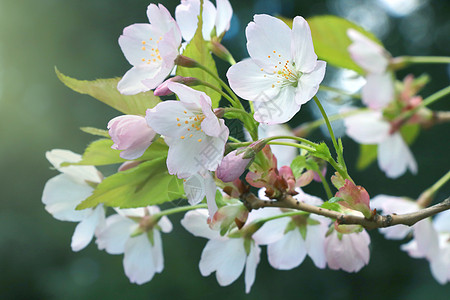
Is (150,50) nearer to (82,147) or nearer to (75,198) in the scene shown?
(75,198)

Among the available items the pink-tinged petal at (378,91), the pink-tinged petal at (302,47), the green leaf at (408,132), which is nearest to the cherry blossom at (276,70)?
the pink-tinged petal at (302,47)

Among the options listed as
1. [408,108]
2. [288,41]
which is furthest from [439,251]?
[288,41]

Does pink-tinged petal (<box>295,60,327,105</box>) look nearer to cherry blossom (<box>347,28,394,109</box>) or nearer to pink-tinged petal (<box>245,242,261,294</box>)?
pink-tinged petal (<box>245,242,261,294</box>)

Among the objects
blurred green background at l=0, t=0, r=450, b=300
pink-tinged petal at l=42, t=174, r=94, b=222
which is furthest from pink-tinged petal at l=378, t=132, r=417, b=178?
blurred green background at l=0, t=0, r=450, b=300

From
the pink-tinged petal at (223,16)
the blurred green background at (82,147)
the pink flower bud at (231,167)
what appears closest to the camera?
the pink flower bud at (231,167)

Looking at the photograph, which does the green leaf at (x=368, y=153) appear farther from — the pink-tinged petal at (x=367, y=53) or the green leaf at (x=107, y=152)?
the green leaf at (x=107, y=152)
